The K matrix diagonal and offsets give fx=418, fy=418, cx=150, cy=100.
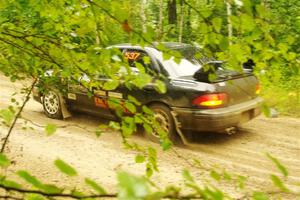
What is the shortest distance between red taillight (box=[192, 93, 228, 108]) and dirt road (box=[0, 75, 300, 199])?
78cm

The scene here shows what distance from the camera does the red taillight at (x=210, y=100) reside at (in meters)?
6.30

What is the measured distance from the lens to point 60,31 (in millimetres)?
3068

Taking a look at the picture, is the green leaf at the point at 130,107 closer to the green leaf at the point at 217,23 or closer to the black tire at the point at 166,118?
the green leaf at the point at 217,23

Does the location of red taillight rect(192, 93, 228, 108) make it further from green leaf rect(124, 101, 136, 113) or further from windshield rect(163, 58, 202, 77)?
green leaf rect(124, 101, 136, 113)

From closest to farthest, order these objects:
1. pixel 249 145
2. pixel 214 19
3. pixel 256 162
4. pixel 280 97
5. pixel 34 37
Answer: pixel 214 19, pixel 34 37, pixel 256 162, pixel 249 145, pixel 280 97

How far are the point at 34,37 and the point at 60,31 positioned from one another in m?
0.37

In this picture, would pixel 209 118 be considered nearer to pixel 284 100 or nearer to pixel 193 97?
pixel 193 97

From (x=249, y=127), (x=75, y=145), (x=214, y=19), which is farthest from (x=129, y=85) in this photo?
(x=249, y=127)

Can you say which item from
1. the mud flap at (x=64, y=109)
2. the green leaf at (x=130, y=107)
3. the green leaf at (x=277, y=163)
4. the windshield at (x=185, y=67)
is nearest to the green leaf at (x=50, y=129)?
the green leaf at (x=130, y=107)

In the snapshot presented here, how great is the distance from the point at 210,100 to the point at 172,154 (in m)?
1.03

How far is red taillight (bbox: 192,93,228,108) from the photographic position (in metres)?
Result: 6.30

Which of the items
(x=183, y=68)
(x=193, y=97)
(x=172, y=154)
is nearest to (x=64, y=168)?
(x=193, y=97)

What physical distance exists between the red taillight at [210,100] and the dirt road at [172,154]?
0.78 m

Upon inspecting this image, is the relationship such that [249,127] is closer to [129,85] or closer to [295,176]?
[295,176]
